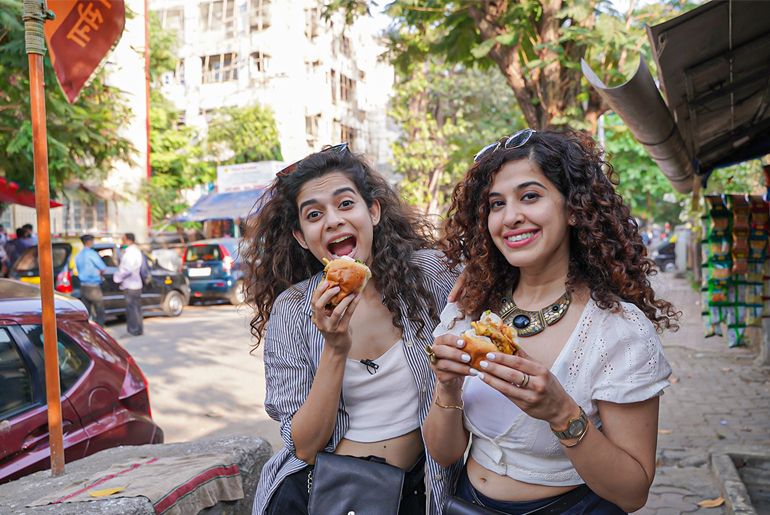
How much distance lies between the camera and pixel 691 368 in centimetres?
938

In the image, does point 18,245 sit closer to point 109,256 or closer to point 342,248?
point 109,256

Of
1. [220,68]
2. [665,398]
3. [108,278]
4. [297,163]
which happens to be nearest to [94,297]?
[108,278]

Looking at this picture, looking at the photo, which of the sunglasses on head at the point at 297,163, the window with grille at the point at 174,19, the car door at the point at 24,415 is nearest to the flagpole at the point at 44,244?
the car door at the point at 24,415

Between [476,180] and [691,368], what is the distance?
28.1ft

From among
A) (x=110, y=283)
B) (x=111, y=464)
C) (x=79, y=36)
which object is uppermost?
(x=79, y=36)

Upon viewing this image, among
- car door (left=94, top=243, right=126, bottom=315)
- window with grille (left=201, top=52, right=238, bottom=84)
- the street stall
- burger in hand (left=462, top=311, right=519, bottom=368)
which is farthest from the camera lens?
window with grille (left=201, top=52, right=238, bottom=84)

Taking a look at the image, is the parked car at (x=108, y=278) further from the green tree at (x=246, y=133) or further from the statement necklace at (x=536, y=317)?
the green tree at (x=246, y=133)

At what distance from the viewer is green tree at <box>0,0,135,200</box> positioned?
7.37m

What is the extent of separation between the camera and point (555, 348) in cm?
187

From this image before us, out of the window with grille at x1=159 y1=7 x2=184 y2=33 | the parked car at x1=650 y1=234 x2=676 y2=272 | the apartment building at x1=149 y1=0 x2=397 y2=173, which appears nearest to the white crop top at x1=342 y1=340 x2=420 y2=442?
the apartment building at x1=149 y1=0 x2=397 y2=173

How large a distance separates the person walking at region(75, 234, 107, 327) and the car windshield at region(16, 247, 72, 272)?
0.77 metres

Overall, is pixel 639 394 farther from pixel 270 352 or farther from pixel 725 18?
pixel 725 18

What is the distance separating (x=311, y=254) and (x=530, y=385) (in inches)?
55.9

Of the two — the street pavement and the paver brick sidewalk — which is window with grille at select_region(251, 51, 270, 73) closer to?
the street pavement
